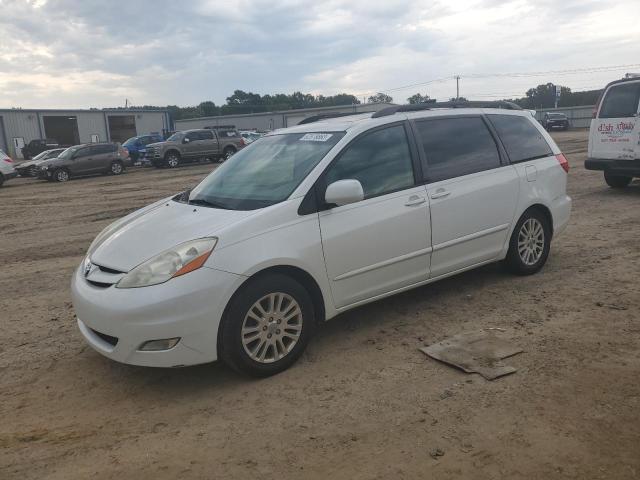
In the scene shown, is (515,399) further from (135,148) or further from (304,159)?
(135,148)

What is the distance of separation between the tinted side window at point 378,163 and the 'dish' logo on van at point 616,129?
7.29 metres

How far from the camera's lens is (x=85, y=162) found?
24359mm

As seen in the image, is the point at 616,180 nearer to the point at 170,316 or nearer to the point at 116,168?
the point at 170,316

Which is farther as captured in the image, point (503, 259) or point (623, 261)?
point (623, 261)

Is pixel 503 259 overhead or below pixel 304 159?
below

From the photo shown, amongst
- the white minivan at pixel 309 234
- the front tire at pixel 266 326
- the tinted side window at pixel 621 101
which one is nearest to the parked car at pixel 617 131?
the tinted side window at pixel 621 101

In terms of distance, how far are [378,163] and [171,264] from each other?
6.26 feet

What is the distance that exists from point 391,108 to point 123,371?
3.13 metres

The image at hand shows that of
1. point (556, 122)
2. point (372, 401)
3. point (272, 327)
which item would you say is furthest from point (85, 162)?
point (556, 122)

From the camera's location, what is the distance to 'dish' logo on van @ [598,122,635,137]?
10047 millimetres

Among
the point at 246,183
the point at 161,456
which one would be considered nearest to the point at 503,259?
the point at 246,183

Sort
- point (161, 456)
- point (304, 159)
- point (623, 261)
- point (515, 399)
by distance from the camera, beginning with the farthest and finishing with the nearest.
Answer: point (623, 261) < point (304, 159) < point (515, 399) < point (161, 456)

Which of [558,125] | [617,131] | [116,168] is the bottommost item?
[116,168]

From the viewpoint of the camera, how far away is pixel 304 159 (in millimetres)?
4430
